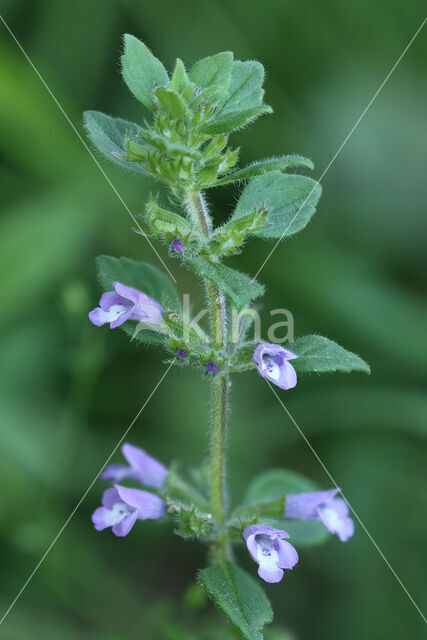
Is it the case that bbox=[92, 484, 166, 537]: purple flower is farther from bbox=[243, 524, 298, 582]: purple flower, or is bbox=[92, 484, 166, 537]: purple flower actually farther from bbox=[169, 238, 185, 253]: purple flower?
bbox=[169, 238, 185, 253]: purple flower

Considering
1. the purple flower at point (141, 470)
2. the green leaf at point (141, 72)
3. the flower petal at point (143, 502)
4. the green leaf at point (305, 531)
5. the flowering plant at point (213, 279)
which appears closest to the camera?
the flowering plant at point (213, 279)

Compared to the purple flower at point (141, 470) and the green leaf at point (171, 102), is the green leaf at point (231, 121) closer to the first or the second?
the green leaf at point (171, 102)

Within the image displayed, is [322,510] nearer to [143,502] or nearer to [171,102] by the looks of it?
[143,502]

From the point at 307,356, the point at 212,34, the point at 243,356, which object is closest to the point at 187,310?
the point at 243,356

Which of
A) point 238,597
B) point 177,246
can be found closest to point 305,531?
point 238,597

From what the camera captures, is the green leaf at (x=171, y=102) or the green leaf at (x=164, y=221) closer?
the green leaf at (x=171, y=102)

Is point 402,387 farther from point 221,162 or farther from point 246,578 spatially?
point 221,162
